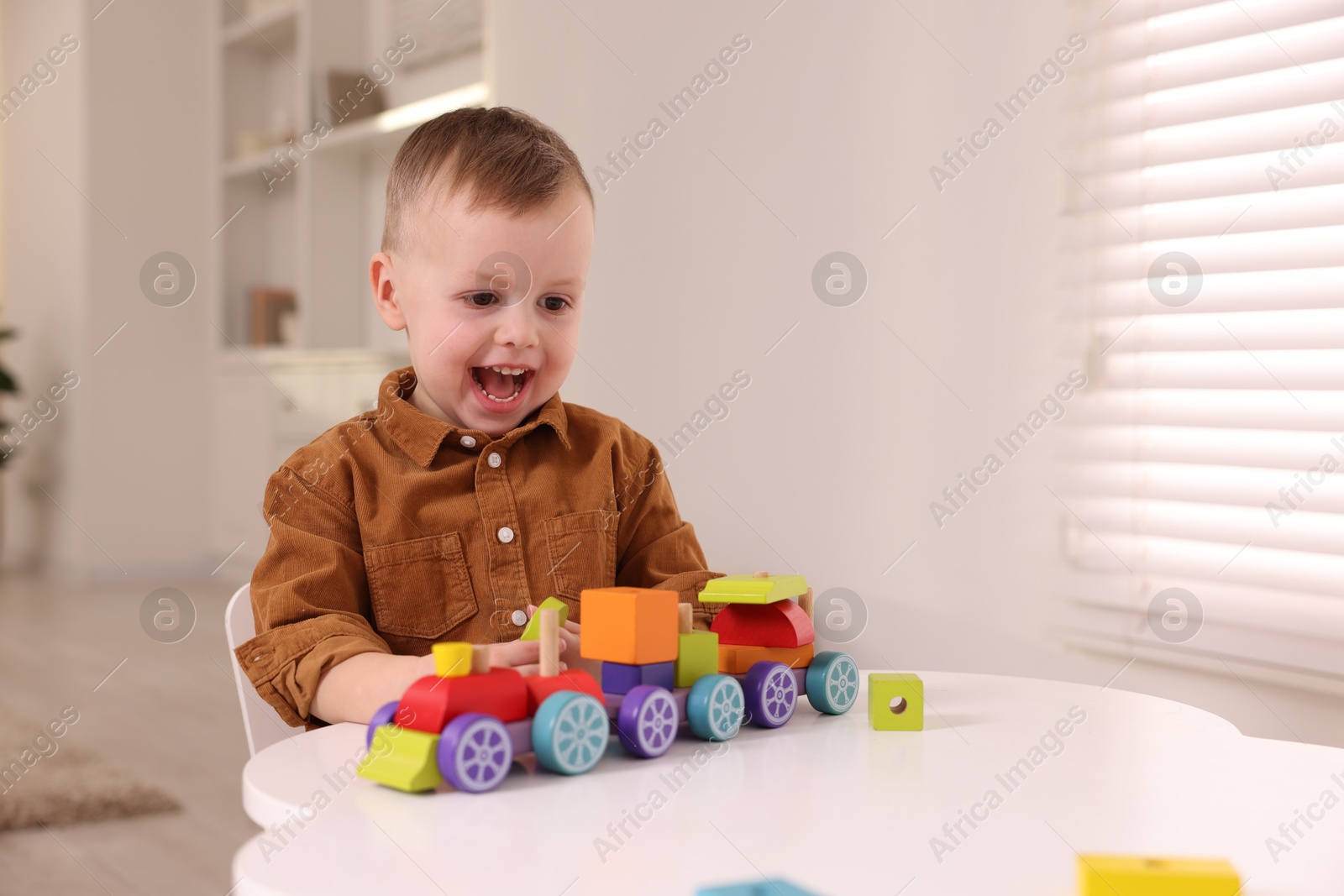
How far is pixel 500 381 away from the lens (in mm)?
996

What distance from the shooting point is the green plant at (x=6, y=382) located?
4.53 m

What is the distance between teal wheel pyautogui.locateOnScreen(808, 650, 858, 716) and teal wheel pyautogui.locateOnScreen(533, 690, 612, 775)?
0.62 feet

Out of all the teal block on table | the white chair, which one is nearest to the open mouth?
the white chair

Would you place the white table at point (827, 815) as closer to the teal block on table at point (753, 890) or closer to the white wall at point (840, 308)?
the teal block on table at point (753, 890)

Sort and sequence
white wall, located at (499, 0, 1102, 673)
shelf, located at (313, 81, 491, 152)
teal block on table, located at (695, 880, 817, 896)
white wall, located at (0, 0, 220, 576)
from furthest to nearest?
1. white wall, located at (0, 0, 220, 576)
2. shelf, located at (313, 81, 491, 152)
3. white wall, located at (499, 0, 1102, 673)
4. teal block on table, located at (695, 880, 817, 896)

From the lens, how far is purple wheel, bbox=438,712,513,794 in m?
0.54

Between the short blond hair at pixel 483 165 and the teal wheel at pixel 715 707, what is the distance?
45cm

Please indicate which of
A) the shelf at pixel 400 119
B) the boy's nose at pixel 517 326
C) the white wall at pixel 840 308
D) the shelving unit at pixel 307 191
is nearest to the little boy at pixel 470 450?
the boy's nose at pixel 517 326

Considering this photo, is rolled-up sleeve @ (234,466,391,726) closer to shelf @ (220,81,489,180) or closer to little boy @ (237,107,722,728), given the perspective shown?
little boy @ (237,107,722,728)

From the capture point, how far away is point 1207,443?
128 centimetres

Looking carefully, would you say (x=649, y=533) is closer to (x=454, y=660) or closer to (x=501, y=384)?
(x=501, y=384)

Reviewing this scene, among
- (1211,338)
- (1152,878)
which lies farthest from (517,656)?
Result: (1211,338)

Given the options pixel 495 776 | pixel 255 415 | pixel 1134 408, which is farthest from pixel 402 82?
pixel 495 776

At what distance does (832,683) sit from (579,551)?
13.0 inches
